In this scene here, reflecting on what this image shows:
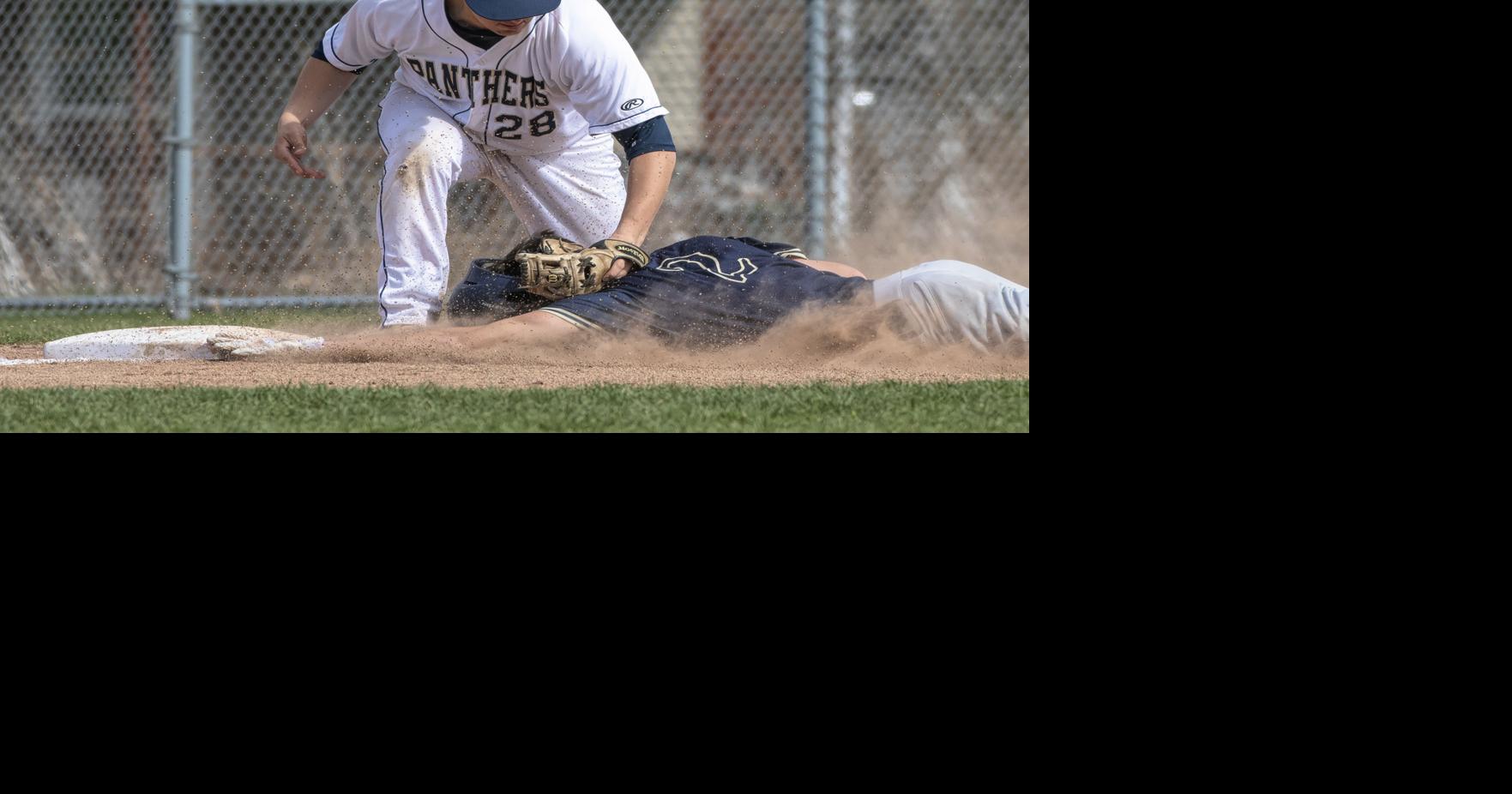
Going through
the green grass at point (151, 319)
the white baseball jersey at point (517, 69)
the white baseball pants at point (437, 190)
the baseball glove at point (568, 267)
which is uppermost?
the white baseball jersey at point (517, 69)

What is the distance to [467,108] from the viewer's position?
5.24 m

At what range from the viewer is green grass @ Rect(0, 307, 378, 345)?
6.67 m

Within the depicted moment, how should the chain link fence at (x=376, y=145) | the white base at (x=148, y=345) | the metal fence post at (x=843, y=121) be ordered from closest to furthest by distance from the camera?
the white base at (x=148, y=345)
the metal fence post at (x=843, y=121)
the chain link fence at (x=376, y=145)

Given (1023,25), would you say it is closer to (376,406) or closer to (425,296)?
(425,296)

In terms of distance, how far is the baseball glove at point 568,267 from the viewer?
4621 mm

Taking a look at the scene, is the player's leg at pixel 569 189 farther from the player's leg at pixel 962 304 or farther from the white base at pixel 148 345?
the player's leg at pixel 962 304

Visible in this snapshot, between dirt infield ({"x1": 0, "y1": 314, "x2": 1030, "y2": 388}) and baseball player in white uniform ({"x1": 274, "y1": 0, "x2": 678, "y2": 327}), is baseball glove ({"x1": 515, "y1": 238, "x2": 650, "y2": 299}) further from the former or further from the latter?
dirt infield ({"x1": 0, "y1": 314, "x2": 1030, "y2": 388})

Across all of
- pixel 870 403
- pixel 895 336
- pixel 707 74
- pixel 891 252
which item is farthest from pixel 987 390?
pixel 707 74

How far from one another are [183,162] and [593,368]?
392 centimetres

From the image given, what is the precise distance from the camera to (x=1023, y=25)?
9.41 meters

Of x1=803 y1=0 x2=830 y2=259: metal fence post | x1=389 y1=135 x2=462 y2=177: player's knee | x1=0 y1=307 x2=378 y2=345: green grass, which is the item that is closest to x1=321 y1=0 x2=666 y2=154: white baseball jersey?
x1=389 y1=135 x2=462 y2=177: player's knee

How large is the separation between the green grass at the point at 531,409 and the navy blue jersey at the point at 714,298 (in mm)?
833

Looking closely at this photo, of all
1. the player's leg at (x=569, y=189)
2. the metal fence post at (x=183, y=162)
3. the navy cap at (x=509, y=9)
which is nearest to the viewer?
the navy cap at (x=509, y=9)

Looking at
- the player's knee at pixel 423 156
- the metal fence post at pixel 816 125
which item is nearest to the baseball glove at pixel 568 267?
the player's knee at pixel 423 156
